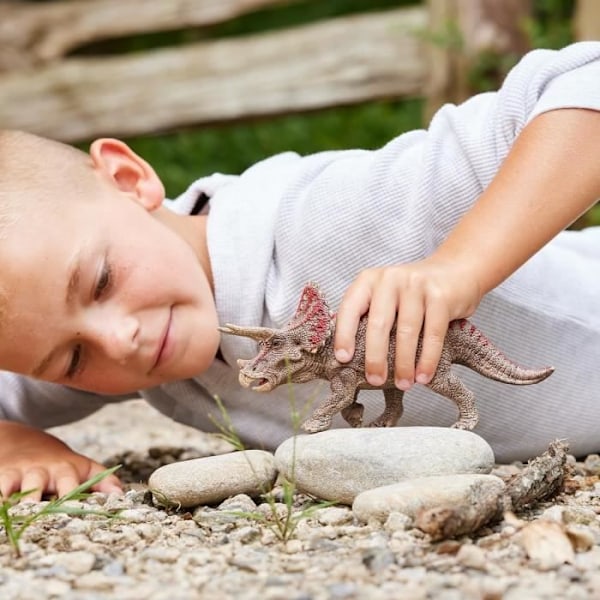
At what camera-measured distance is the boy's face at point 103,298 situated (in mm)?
2066

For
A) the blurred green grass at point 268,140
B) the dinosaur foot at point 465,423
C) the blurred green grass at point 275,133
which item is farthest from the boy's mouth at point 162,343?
the blurred green grass at point 268,140

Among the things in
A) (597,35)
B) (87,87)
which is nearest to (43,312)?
(597,35)

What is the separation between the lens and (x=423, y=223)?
7.41 ft

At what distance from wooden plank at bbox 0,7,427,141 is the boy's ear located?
2.30 m

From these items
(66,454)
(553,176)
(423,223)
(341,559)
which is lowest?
(66,454)

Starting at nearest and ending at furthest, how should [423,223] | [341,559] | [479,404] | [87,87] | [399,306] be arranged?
[341,559], [399,306], [423,223], [479,404], [87,87]

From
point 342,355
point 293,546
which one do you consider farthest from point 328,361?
point 293,546

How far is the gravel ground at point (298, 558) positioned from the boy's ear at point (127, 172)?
2.62 feet

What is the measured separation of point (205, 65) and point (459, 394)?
3548 millimetres

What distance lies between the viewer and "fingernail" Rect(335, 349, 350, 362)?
184 cm

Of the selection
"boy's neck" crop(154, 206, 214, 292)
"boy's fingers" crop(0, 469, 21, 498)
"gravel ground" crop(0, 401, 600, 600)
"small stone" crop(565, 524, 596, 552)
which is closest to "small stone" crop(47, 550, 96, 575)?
"gravel ground" crop(0, 401, 600, 600)

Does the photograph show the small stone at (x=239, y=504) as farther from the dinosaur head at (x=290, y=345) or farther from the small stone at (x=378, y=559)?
the small stone at (x=378, y=559)

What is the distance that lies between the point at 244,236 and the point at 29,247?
0.53m

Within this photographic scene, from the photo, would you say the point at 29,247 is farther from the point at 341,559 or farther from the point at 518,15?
the point at 518,15
